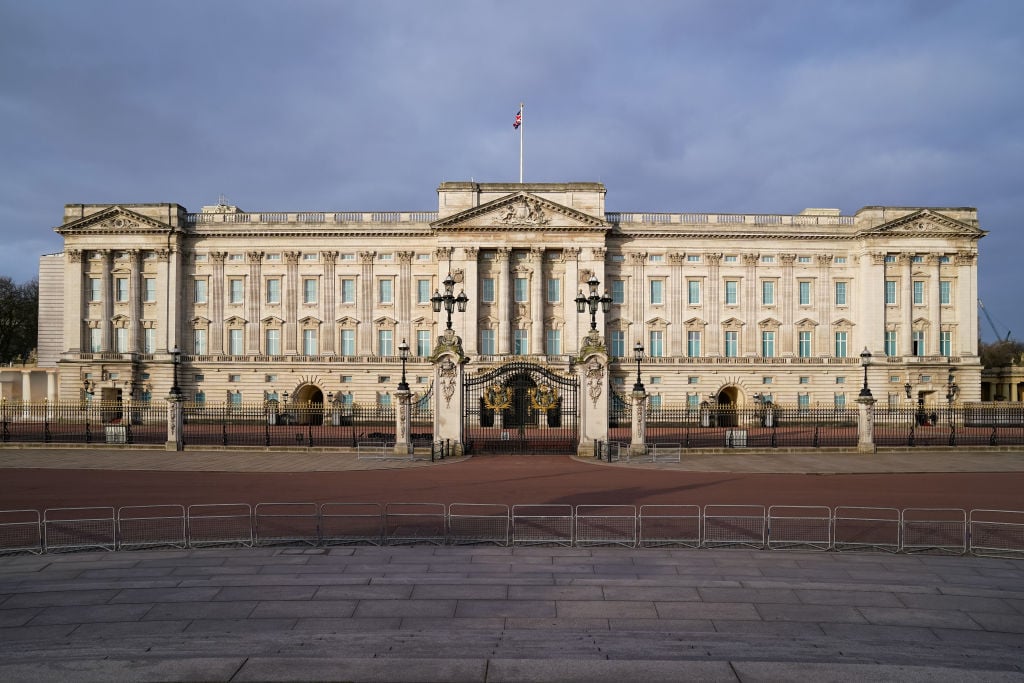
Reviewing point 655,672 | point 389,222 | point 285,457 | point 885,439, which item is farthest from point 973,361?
point 655,672

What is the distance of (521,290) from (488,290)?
2772 millimetres

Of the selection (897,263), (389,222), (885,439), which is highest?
(389,222)

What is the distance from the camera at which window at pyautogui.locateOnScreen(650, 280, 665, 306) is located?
55.4m

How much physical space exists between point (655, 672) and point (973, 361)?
59116 millimetres

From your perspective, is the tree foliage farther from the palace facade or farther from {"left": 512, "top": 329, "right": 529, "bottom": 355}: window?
{"left": 512, "top": 329, "right": 529, "bottom": 355}: window

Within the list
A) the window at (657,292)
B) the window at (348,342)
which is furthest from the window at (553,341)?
the window at (348,342)

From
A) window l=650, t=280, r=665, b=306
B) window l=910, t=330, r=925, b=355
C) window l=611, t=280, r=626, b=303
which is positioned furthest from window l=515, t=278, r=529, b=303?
window l=910, t=330, r=925, b=355

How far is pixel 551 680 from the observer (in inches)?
296

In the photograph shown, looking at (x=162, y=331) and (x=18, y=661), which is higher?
(x=162, y=331)

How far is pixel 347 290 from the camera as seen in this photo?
55.5m

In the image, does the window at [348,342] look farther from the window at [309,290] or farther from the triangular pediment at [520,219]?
the triangular pediment at [520,219]

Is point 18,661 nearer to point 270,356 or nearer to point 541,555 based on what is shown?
point 541,555

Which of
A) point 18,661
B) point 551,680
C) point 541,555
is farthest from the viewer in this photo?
point 541,555

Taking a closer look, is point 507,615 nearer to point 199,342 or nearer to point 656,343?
point 656,343
